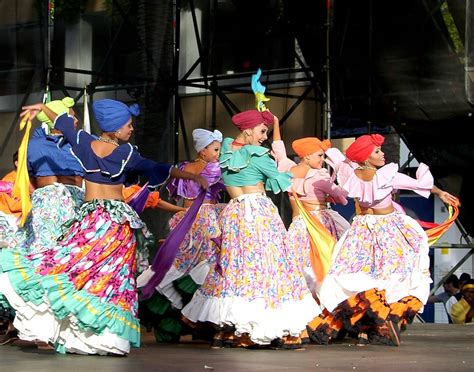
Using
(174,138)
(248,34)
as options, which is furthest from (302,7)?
(174,138)

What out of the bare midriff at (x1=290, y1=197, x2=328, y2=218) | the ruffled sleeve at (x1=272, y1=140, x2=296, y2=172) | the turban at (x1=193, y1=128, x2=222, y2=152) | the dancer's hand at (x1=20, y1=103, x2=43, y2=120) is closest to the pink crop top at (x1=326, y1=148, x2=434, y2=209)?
the ruffled sleeve at (x1=272, y1=140, x2=296, y2=172)

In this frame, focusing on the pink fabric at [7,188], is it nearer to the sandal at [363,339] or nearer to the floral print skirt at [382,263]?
the floral print skirt at [382,263]

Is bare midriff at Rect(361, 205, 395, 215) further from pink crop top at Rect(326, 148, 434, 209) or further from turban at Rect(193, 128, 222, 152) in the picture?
turban at Rect(193, 128, 222, 152)

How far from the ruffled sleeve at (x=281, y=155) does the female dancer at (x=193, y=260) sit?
1.65 ft

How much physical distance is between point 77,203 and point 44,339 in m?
1.70

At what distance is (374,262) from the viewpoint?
10289mm

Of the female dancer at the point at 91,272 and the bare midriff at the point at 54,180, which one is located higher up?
the bare midriff at the point at 54,180

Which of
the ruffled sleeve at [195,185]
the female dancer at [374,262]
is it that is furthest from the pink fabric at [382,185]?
the ruffled sleeve at [195,185]

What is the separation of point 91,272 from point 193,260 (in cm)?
235

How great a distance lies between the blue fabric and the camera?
969cm

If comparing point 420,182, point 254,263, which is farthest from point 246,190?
point 420,182

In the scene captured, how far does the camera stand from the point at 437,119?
13.7 meters

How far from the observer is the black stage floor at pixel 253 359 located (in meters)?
7.64

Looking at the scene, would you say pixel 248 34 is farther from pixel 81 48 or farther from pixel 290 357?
pixel 290 357
